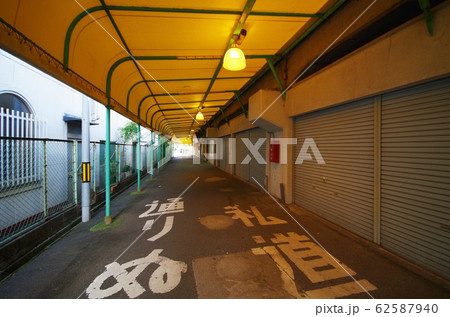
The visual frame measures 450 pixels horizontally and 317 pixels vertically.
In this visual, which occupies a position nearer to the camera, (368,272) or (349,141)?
(368,272)

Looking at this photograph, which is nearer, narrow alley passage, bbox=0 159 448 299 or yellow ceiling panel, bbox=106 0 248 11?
narrow alley passage, bbox=0 159 448 299

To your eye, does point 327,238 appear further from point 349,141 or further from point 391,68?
point 391,68

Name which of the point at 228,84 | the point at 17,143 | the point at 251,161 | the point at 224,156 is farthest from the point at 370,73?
the point at 224,156

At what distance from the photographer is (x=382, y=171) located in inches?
140

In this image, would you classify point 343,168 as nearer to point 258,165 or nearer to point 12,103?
point 258,165

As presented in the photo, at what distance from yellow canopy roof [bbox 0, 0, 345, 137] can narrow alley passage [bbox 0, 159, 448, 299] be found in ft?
Result: 10.9

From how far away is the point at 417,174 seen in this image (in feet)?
10.0

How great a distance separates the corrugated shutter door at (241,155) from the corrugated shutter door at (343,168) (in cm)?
520

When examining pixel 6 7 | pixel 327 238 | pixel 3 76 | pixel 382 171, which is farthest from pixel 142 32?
pixel 327 238

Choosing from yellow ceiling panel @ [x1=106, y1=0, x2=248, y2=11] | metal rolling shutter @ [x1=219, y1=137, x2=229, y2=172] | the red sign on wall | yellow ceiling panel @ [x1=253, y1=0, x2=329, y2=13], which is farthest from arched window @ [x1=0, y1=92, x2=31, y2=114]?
metal rolling shutter @ [x1=219, y1=137, x2=229, y2=172]

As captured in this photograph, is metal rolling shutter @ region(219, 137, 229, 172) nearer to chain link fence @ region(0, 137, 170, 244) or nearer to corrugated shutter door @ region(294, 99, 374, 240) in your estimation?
corrugated shutter door @ region(294, 99, 374, 240)

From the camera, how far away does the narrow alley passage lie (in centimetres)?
253

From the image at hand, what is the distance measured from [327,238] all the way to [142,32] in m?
6.15

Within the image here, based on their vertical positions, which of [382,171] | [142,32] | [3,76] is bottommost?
[382,171]
